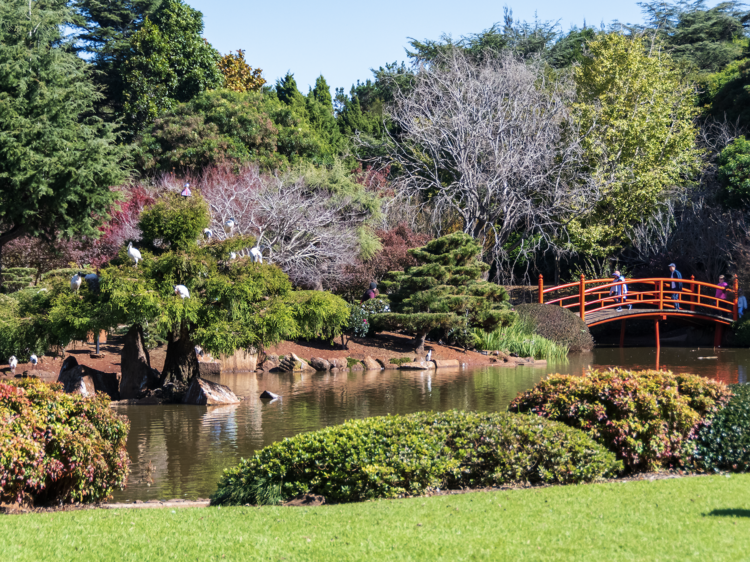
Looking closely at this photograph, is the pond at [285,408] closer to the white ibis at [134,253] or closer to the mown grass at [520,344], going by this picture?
the mown grass at [520,344]

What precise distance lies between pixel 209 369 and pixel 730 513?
48.2ft

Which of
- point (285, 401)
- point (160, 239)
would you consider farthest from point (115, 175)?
point (285, 401)

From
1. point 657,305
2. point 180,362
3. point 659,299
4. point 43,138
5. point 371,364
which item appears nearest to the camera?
point 180,362

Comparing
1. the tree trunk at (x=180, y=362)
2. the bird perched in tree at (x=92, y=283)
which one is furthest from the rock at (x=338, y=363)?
the bird perched in tree at (x=92, y=283)

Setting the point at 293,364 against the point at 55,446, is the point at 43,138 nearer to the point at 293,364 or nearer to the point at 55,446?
the point at 293,364

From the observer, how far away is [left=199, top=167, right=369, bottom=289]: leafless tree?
2303 cm

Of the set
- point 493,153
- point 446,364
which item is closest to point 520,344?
point 446,364

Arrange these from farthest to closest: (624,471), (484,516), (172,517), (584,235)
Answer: (584,235), (624,471), (172,517), (484,516)

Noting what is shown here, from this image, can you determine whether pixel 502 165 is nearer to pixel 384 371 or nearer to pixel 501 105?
pixel 501 105

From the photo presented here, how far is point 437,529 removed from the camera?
5.21 m

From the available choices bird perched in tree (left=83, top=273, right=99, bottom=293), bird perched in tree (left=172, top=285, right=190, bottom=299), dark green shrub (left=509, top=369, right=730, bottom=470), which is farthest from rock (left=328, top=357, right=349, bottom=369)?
dark green shrub (left=509, top=369, right=730, bottom=470)

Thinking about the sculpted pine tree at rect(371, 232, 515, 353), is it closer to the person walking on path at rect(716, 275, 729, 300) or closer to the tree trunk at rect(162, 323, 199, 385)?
the tree trunk at rect(162, 323, 199, 385)

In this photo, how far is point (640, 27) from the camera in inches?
1715

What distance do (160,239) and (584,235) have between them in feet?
61.7
